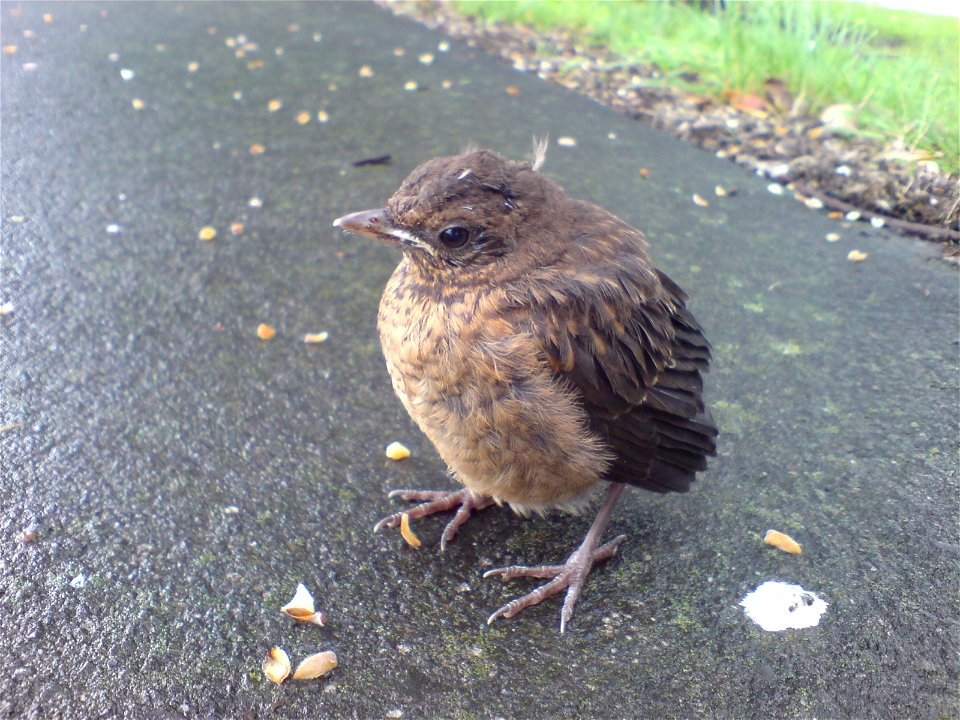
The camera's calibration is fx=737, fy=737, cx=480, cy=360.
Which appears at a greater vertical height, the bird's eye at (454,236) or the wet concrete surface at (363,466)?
the bird's eye at (454,236)

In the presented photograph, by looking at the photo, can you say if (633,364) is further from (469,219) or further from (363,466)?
(363,466)

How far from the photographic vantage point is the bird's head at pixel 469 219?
7.52ft

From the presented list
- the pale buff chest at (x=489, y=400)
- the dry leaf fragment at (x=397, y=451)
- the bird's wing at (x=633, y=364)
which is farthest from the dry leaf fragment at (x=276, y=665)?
the bird's wing at (x=633, y=364)

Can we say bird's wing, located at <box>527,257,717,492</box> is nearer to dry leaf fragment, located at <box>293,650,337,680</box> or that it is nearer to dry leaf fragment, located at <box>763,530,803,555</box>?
dry leaf fragment, located at <box>763,530,803,555</box>

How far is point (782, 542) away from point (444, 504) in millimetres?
1199

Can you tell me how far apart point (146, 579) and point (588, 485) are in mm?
1450

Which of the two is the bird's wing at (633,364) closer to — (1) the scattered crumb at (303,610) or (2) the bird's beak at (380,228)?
(2) the bird's beak at (380,228)

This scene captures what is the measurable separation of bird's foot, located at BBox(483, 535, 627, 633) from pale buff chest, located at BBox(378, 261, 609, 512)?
9.9 inches

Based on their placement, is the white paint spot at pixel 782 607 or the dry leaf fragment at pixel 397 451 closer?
the white paint spot at pixel 782 607

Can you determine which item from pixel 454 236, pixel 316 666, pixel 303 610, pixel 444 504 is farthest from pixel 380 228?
pixel 316 666

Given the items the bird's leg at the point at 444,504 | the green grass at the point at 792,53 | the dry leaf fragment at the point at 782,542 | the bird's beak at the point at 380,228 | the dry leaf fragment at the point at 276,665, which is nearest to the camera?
the dry leaf fragment at the point at 276,665

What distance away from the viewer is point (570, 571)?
2.48 metres

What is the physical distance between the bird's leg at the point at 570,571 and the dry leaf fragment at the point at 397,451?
66 cm

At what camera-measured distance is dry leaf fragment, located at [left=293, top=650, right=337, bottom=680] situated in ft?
6.86
